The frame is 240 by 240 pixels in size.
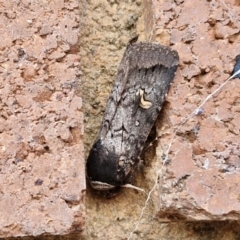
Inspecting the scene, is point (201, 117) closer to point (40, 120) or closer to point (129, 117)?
point (129, 117)

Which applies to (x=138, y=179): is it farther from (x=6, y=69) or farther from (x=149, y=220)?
(x=6, y=69)

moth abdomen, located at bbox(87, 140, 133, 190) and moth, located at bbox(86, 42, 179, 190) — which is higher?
moth, located at bbox(86, 42, 179, 190)

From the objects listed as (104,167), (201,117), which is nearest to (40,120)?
(104,167)
